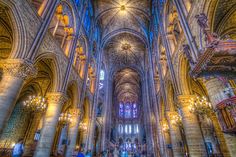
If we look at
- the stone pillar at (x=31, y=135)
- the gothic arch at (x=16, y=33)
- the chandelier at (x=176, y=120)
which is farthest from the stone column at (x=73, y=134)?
the chandelier at (x=176, y=120)

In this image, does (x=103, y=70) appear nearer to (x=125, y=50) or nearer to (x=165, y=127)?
(x=125, y=50)

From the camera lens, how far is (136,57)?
97.8ft

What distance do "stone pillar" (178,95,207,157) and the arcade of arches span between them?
52mm

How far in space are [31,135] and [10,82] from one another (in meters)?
11.5

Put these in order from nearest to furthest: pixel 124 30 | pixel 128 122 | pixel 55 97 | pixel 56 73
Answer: pixel 55 97
pixel 56 73
pixel 124 30
pixel 128 122

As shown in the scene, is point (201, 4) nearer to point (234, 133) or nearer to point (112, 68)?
point (234, 133)

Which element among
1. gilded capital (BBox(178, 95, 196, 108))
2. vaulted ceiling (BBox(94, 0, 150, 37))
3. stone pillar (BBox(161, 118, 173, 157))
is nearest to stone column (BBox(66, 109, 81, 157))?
gilded capital (BBox(178, 95, 196, 108))

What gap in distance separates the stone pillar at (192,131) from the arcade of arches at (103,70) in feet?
0.17

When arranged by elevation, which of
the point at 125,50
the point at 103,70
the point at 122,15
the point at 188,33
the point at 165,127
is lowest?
the point at 165,127

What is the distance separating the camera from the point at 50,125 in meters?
8.84

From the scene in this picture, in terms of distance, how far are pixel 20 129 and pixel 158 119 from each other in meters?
15.4

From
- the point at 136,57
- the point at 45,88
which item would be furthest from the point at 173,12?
the point at 136,57

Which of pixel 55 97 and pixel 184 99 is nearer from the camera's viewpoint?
pixel 184 99

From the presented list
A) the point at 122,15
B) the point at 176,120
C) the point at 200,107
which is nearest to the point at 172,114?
the point at 176,120
